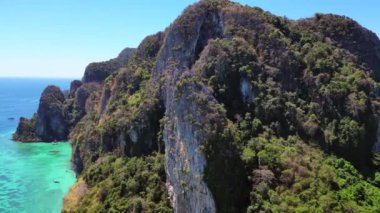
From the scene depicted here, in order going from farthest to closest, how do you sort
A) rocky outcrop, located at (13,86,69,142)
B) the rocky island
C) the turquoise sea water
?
rocky outcrop, located at (13,86,69,142)
the turquoise sea water
the rocky island

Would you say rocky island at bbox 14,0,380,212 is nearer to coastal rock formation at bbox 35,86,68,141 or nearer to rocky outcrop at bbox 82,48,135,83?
coastal rock formation at bbox 35,86,68,141

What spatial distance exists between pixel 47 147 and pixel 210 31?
57.5 meters

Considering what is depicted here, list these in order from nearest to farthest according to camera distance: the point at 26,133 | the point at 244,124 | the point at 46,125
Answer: the point at 244,124
the point at 26,133
the point at 46,125

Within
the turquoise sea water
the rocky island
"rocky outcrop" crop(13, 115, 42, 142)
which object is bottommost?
the turquoise sea water

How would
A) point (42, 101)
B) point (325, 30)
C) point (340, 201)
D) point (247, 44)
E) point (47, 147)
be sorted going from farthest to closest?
point (42, 101) < point (47, 147) < point (325, 30) < point (247, 44) < point (340, 201)

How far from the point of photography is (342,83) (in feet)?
161

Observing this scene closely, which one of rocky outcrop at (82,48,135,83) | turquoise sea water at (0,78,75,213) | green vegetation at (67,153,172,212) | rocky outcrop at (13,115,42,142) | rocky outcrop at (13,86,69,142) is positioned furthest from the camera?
rocky outcrop at (82,48,135,83)

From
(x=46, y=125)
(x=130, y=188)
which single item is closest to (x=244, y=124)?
(x=130, y=188)

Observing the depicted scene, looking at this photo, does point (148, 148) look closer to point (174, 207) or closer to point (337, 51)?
point (174, 207)

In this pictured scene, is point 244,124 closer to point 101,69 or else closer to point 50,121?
point 50,121

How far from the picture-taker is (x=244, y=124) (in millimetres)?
44938

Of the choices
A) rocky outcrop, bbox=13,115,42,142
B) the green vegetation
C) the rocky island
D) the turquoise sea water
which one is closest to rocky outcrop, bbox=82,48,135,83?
rocky outcrop, bbox=13,115,42,142

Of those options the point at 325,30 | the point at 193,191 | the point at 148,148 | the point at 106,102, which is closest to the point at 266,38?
the point at 325,30

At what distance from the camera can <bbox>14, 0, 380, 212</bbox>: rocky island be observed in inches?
1485
